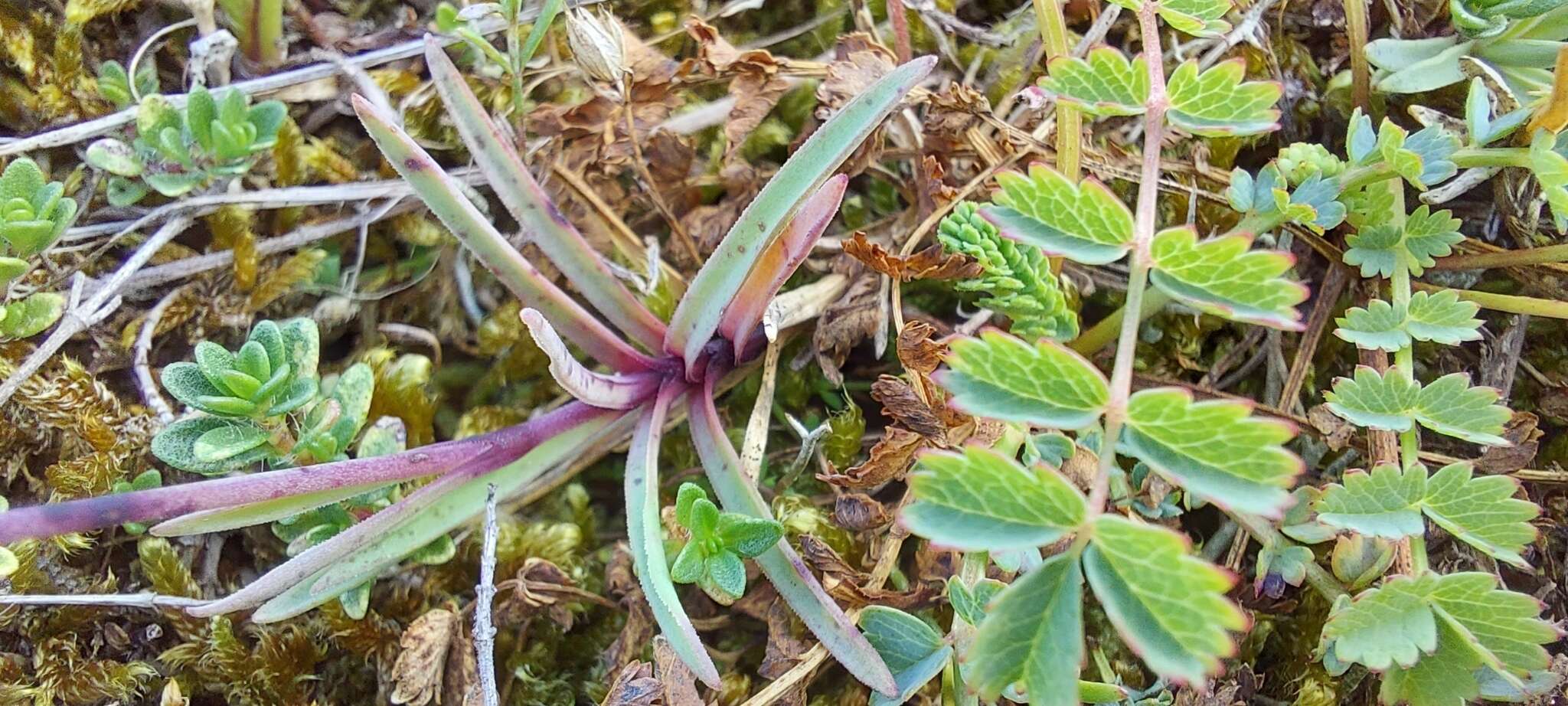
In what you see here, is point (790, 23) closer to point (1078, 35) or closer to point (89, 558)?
point (1078, 35)

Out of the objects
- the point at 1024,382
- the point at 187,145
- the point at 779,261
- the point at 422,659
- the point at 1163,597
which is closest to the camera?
the point at 1163,597

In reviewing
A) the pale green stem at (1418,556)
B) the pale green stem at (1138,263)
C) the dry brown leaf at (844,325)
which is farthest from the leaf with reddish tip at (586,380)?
the pale green stem at (1418,556)

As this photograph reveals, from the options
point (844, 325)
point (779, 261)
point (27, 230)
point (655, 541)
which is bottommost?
point (655, 541)

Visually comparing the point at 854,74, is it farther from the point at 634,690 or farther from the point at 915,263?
the point at 634,690

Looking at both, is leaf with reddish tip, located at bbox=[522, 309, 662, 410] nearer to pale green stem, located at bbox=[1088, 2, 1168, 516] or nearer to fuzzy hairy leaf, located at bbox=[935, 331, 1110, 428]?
fuzzy hairy leaf, located at bbox=[935, 331, 1110, 428]

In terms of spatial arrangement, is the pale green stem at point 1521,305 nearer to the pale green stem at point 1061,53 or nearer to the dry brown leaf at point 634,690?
the pale green stem at point 1061,53

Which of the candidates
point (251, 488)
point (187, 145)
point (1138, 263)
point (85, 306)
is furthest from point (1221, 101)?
point (85, 306)

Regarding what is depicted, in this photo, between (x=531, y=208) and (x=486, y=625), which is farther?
(x=531, y=208)
